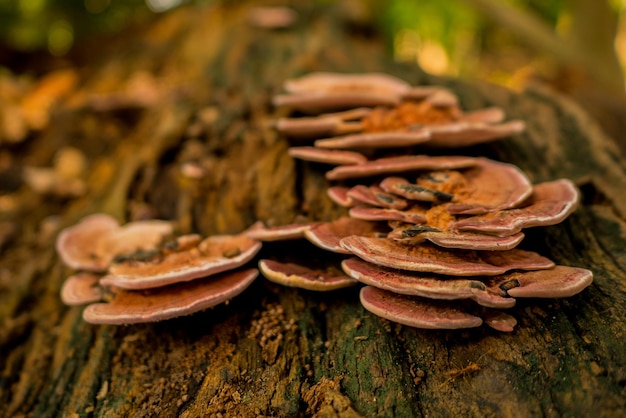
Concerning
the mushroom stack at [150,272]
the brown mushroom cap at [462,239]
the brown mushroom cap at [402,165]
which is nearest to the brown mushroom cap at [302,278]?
the mushroom stack at [150,272]

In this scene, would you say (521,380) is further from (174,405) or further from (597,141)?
(597,141)

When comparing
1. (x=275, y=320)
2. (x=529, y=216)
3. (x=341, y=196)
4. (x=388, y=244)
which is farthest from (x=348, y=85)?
(x=275, y=320)

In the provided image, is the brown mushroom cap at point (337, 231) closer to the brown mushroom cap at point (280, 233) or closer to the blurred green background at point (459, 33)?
the brown mushroom cap at point (280, 233)

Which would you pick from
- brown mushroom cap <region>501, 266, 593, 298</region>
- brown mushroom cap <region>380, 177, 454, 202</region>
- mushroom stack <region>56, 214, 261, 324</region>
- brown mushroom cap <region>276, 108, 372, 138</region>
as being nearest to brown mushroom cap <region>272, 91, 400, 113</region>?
brown mushroom cap <region>276, 108, 372, 138</region>

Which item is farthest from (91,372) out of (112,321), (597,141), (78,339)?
(597,141)

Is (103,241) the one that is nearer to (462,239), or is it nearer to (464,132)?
(462,239)
